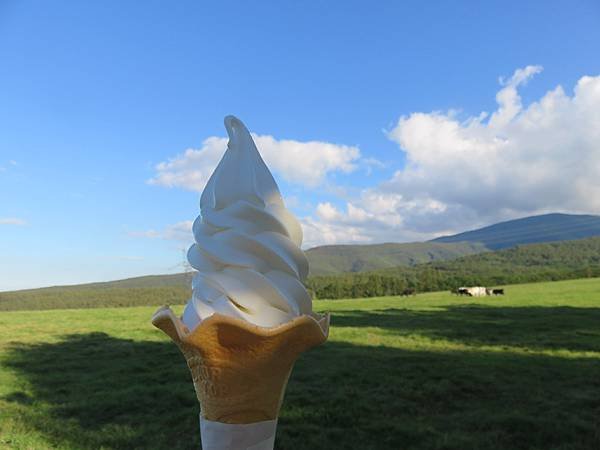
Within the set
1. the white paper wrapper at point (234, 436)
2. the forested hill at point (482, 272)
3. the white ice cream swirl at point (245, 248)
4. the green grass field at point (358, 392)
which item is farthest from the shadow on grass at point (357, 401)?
the forested hill at point (482, 272)

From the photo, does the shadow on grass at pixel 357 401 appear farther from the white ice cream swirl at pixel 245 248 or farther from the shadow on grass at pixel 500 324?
the white ice cream swirl at pixel 245 248

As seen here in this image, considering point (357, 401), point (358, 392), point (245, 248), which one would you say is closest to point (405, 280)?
point (358, 392)

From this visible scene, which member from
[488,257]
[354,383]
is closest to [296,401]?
[354,383]

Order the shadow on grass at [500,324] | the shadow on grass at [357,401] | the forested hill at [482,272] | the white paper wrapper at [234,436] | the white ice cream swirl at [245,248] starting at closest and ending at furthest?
the white paper wrapper at [234,436], the white ice cream swirl at [245,248], the shadow on grass at [357,401], the shadow on grass at [500,324], the forested hill at [482,272]

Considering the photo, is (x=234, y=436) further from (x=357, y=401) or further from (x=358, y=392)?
(x=358, y=392)

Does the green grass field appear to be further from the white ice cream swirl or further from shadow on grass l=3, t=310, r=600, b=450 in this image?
the white ice cream swirl

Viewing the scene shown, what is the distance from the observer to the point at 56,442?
5840 millimetres

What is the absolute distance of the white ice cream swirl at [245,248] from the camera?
2721 millimetres

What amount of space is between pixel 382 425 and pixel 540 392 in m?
3.15

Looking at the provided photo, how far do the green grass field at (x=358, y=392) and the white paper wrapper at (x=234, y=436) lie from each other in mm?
3275

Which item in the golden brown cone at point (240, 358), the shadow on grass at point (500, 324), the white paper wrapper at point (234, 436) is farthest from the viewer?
the shadow on grass at point (500, 324)

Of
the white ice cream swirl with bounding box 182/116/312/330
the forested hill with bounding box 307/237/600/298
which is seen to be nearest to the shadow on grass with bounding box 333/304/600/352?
the white ice cream swirl with bounding box 182/116/312/330

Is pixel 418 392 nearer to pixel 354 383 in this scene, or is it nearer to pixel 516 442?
pixel 354 383

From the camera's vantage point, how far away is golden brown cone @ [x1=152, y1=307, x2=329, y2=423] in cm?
236
